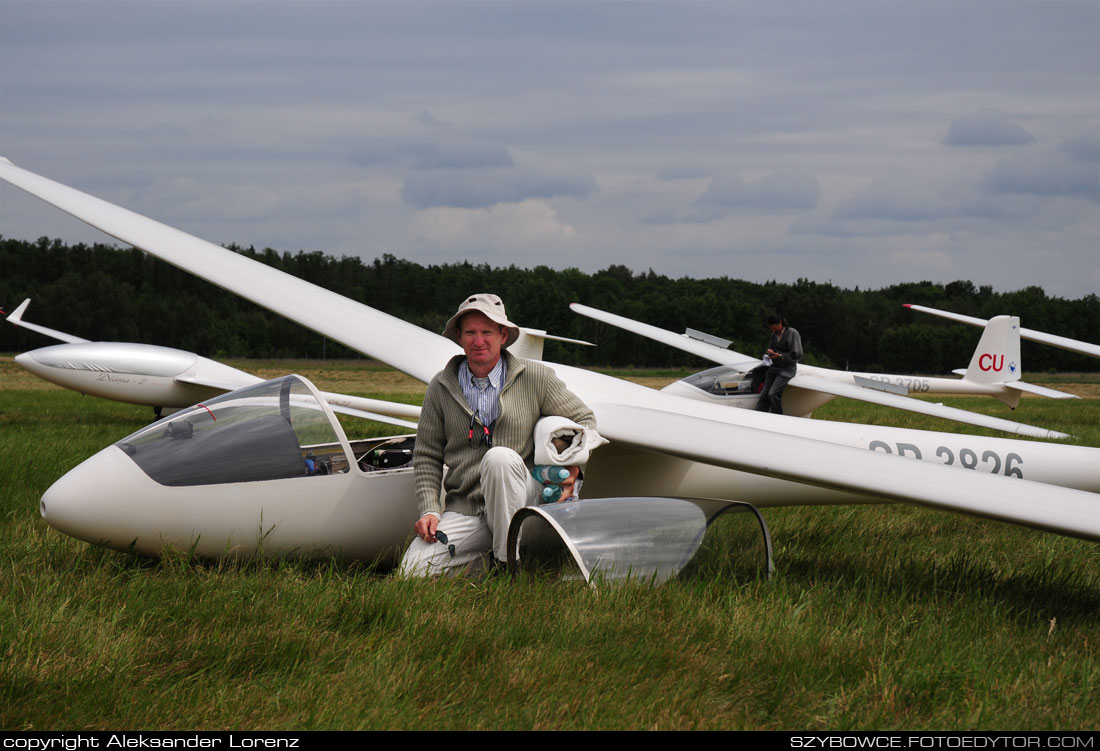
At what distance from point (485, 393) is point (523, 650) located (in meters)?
1.53

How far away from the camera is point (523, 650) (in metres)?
3.62

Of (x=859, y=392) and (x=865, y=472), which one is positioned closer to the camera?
(x=865, y=472)

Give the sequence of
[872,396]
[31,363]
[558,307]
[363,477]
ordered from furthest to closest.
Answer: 1. [558,307]
2. [31,363]
3. [872,396]
4. [363,477]

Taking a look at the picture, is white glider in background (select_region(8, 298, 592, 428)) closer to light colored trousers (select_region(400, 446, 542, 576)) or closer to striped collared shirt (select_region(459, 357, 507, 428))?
striped collared shirt (select_region(459, 357, 507, 428))

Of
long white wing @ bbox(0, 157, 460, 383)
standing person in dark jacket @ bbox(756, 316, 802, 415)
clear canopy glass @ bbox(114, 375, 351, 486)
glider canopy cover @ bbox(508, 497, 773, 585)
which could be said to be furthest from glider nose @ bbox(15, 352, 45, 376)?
glider canopy cover @ bbox(508, 497, 773, 585)

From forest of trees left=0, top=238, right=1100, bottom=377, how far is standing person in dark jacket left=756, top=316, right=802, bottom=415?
182ft

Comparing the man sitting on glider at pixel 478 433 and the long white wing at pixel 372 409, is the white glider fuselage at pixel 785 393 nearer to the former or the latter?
the long white wing at pixel 372 409

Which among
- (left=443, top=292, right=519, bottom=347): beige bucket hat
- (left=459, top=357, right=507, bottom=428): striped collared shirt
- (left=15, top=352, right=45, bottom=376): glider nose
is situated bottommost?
(left=15, top=352, right=45, bottom=376): glider nose

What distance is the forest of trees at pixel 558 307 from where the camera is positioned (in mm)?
73750

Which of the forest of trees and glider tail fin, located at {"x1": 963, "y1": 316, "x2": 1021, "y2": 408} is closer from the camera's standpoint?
glider tail fin, located at {"x1": 963, "y1": 316, "x2": 1021, "y2": 408}

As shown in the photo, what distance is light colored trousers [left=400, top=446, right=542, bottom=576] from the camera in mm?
4484

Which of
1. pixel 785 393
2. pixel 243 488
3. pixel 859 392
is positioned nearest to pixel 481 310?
pixel 243 488

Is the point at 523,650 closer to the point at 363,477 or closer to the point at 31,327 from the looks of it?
the point at 363,477
